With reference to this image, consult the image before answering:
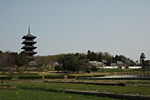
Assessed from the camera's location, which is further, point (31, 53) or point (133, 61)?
point (133, 61)

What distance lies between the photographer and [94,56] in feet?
379

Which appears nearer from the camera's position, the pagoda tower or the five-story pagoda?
the five-story pagoda

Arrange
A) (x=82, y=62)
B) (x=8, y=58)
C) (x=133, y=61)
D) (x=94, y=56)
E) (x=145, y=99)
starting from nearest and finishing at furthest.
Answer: (x=145, y=99)
(x=82, y=62)
(x=8, y=58)
(x=94, y=56)
(x=133, y=61)

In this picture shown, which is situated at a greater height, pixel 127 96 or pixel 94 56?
pixel 94 56

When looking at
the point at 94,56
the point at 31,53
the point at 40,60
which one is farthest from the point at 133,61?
the point at 31,53

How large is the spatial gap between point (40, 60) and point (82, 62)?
3547cm

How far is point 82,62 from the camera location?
201 ft

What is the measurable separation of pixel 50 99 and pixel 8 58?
60.5 metres

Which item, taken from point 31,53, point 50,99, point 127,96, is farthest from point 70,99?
point 31,53

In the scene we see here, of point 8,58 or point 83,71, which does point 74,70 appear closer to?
point 83,71

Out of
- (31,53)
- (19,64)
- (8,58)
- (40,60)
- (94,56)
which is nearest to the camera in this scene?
(19,64)

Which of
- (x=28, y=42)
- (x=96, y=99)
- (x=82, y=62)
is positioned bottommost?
(x=96, y=99)

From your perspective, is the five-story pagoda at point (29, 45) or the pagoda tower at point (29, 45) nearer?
the five-story pagoda at point (29, 45)

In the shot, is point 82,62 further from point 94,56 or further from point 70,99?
point 94,56
